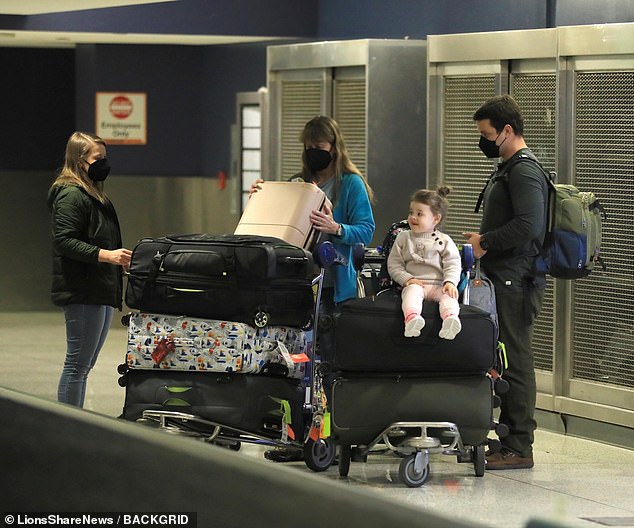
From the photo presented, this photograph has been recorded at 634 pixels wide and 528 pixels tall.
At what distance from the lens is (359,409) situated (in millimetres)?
6340

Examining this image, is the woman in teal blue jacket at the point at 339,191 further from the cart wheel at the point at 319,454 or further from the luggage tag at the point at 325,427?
the cart wheel at the point at 319,454

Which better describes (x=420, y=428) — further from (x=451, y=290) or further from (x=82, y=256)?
(x=82, y=256)

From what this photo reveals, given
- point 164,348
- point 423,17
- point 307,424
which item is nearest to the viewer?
point 164,348

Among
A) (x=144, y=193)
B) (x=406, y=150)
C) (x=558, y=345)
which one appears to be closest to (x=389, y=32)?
(x=406, y=150)

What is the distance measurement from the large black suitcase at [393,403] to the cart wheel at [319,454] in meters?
0.34

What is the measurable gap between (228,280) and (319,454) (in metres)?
0.98

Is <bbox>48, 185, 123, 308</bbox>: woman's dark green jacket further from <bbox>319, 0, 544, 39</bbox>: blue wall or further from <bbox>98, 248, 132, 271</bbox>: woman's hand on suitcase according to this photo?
<bbox>319, 0, 544, 39</bbox>: blue wall

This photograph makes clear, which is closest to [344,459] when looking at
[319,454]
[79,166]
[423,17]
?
[319,454]

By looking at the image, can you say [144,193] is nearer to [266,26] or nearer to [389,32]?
[266,26]

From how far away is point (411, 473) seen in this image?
6441mm

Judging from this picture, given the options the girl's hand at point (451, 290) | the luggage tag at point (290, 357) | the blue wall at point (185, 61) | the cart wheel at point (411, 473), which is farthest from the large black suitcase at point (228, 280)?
the blue wall at point (185, 61)

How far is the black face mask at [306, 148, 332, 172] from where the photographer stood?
22.8 feet

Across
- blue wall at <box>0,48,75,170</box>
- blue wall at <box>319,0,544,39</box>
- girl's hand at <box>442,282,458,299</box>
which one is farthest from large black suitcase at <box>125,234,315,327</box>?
blue wall at <box>0,48,75,170</box>

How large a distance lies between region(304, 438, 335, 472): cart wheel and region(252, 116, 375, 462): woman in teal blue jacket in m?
0.36
